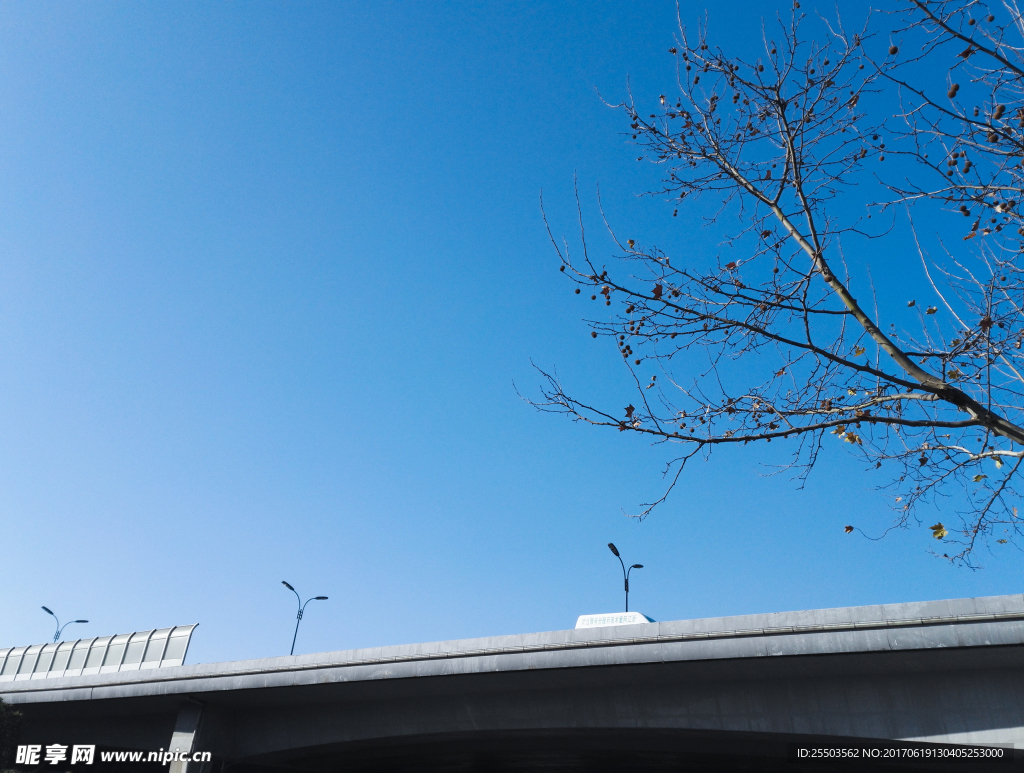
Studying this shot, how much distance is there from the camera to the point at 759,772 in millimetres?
21078

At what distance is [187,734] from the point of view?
73.5 ft

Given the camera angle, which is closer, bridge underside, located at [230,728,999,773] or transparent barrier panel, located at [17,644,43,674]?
bridge underside, located at [230,728,999,773]

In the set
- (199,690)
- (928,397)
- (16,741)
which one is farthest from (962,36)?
(16,741)


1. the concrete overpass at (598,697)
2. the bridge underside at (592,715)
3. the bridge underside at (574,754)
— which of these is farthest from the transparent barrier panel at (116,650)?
the bridge underside at (574,754)

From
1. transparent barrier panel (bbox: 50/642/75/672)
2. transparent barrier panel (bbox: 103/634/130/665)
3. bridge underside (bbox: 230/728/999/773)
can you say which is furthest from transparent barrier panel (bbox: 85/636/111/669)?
bridge underside (bbox: 230/728/999/773)

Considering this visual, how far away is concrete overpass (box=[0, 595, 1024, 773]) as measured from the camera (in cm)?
1344

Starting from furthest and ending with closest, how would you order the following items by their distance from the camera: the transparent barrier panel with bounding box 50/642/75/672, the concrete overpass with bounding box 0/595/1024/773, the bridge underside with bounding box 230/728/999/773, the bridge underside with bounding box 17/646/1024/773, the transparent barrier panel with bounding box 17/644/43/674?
the transparent barrier panel with bounding box 17/644/43/674 < the transparent barrier panel with bounding box 50/642/75/672 < the bridge underside with bounding box 230/728/999/773 < the bridge underside with bounding box 17/646/1024/773 < the concrete overpass with bounding box 0/595/1024/773

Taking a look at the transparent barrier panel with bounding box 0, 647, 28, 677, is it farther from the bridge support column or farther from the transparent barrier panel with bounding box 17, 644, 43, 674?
the bridge support column

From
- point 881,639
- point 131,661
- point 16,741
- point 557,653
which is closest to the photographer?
point 881,639

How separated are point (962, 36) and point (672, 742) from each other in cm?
1730

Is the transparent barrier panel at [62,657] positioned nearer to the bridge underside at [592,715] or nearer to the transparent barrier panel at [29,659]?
the transparent barrier panel at [29,659]

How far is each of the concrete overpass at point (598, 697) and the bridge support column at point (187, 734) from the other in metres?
0.07

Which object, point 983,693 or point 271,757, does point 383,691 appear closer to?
point 271,757

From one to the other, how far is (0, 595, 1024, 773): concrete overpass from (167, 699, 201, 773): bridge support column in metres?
0.07
